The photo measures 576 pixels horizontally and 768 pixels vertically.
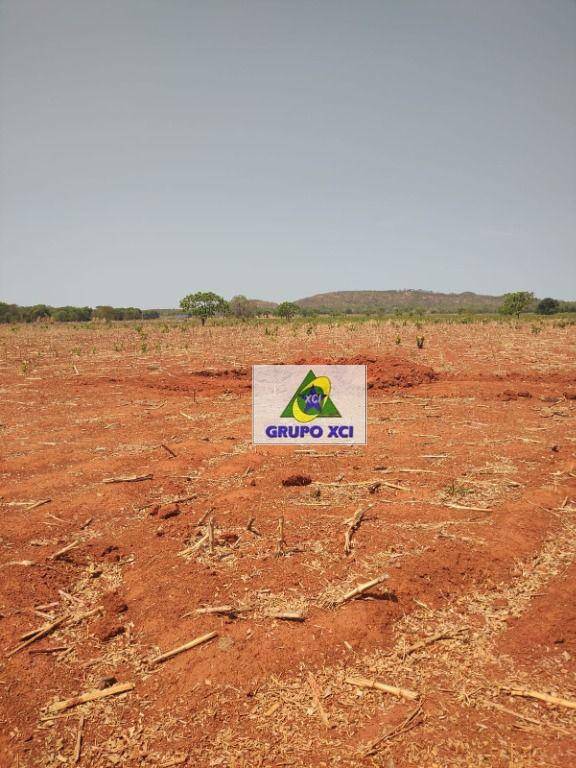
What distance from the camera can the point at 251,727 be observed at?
258cm

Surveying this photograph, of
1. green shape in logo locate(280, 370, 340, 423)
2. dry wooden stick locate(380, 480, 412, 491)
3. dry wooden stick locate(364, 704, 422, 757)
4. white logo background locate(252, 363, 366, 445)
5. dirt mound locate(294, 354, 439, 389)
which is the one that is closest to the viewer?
dry wooden stick locate(364, 704, 422, 757)

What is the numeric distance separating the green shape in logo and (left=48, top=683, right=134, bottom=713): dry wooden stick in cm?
653

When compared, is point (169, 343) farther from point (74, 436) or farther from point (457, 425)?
point (457, 425)

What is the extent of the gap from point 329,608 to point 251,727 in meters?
1.11

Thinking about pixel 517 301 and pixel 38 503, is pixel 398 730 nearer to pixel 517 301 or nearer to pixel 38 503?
pixel 38 503

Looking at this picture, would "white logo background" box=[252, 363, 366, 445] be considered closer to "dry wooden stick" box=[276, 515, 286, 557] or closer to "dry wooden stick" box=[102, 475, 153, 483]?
"dry wooden stick" box=[102, 475, 153, 483]

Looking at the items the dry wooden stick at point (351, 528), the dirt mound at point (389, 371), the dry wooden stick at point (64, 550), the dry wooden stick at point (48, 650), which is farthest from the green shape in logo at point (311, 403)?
the dry wooden stick at point (48, 650)

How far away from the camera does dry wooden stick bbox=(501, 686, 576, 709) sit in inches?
104

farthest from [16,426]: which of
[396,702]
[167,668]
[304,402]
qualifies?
[396,702]

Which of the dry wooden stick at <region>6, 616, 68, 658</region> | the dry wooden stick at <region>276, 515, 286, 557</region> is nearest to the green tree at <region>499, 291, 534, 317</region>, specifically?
the dry wooden stick at <region>276, 515, 286, 557</region>

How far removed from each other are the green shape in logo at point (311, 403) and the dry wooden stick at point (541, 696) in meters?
6.74

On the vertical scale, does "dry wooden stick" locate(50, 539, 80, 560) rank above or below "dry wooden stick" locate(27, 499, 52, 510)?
below

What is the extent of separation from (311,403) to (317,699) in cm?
770

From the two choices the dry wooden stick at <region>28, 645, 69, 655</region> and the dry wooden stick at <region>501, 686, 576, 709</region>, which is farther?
the dry wooden stick at <region>28, 645, 69, 655</region>
